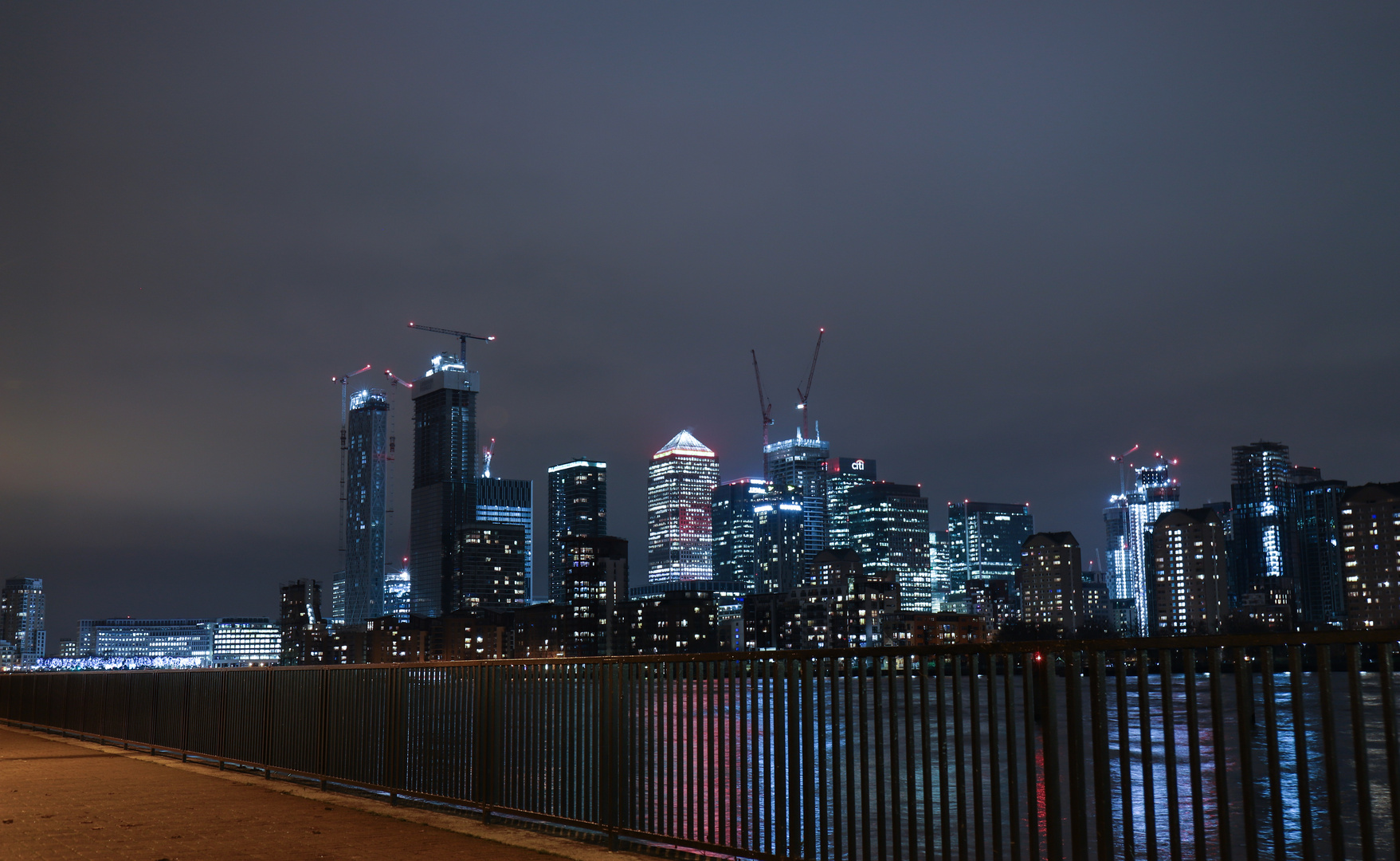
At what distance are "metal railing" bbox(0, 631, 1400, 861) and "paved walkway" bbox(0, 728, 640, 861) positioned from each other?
1.92 feet

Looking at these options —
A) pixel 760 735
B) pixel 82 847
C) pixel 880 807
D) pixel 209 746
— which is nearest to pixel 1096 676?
pixel 880 807

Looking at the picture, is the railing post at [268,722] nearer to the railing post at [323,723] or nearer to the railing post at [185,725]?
the railing post at [323,723]

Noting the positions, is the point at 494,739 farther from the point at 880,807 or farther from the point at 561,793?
the point at 880,807

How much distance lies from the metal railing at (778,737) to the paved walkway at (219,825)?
0.58 m

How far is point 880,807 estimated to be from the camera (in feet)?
26.6

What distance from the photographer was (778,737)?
29.3 ft

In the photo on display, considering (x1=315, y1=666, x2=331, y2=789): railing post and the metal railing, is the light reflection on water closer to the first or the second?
the metal railing

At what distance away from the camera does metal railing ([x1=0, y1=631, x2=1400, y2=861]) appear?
6.20 m

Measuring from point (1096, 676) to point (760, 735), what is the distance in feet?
11.3

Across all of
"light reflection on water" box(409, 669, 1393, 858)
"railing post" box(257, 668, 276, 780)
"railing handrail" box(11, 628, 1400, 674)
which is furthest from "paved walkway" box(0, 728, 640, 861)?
"railing handrail" box(11, 628, 1400, 674)

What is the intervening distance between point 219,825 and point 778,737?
594cm

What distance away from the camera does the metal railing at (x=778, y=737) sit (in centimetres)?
620

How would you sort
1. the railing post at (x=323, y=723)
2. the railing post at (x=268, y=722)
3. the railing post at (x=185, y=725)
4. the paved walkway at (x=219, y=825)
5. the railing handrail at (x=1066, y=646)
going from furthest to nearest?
the railing post at (x=185, y=725), the railing post at (x=268, y=722), the railing post at (x=323, y=723), the paved walkway at (x=219, y=825), the railing handrail at (x=1066, y=646)

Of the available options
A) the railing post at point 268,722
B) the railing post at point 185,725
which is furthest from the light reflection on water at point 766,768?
the railing post at point 185,725
